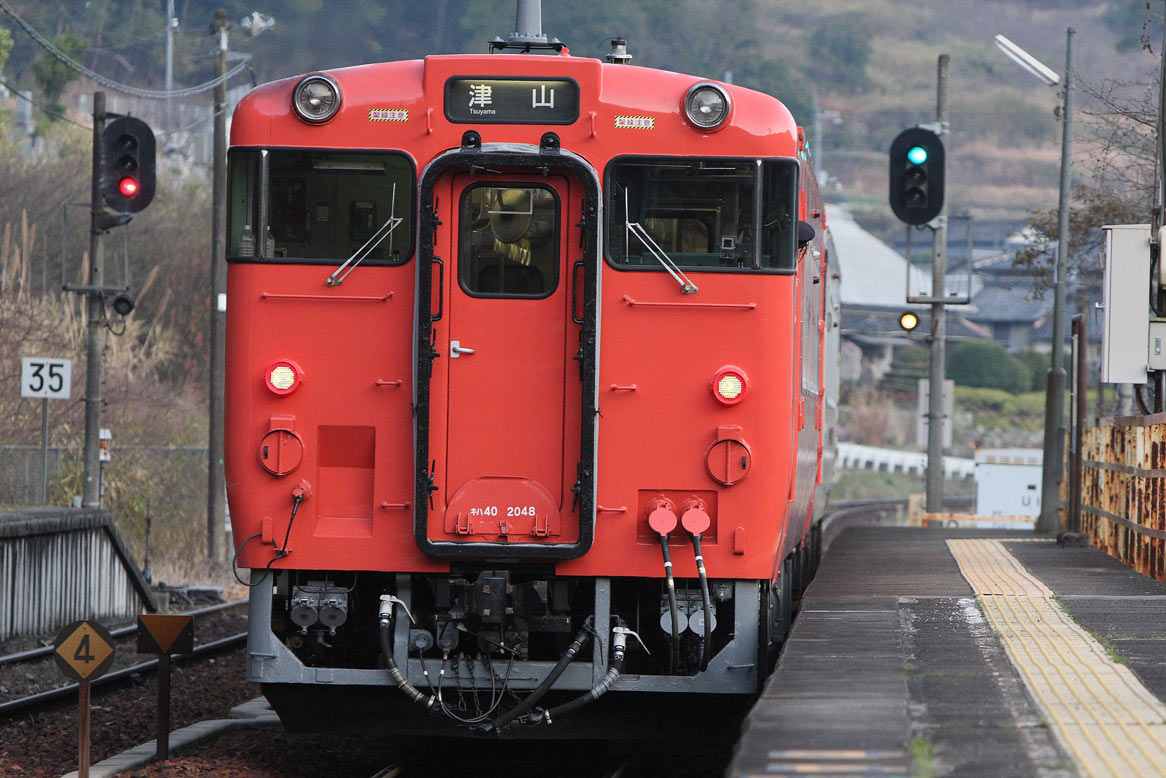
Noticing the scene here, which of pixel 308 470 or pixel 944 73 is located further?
pixel 944 73

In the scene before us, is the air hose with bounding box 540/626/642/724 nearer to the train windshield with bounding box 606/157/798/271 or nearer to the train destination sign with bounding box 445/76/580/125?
the train windshield with bounding box 606/157/798/271

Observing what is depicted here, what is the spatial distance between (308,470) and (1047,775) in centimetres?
421

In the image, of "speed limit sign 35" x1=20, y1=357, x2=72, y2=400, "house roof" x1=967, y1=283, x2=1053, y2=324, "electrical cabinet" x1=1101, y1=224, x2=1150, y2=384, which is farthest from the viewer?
"house roof" x1=967, y1=283, x2=1053, y2=324

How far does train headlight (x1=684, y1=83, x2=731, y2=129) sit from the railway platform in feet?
8.44

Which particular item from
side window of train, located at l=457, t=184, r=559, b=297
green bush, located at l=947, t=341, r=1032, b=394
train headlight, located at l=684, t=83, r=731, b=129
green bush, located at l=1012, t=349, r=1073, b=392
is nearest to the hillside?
green bush, located at l=947, t=341, r=1032, b=394

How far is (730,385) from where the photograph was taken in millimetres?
8094

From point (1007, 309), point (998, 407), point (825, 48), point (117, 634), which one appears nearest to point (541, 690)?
point (117, 634)

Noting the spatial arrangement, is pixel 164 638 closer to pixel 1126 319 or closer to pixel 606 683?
pixel 606 683

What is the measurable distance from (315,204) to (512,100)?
1.11 m

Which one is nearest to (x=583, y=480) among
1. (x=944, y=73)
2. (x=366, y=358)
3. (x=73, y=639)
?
(x=366, y=358)

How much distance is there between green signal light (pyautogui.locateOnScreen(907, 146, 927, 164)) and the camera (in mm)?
18234

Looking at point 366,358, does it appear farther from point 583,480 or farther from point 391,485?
point 583,480

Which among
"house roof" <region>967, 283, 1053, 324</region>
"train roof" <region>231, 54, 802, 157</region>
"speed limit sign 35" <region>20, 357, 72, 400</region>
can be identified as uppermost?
"house roof" <region>967, 283, 1053, 324</region>

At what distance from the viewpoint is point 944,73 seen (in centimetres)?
2433
